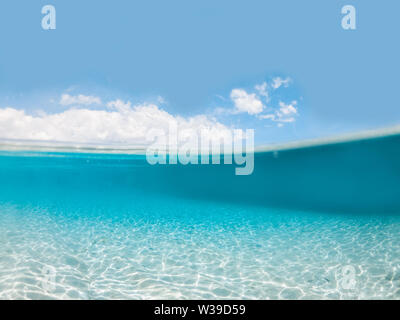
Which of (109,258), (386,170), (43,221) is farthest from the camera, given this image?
(386,170)

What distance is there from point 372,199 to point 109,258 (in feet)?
63.6

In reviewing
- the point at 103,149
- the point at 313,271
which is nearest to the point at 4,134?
the point at 103,149

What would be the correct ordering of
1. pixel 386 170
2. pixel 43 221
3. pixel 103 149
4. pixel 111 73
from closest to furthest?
1. pixel 43 221
2. pixel 386 170
3. pixel 111 73
4. pixel 103 149

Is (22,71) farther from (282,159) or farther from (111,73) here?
(282,159)

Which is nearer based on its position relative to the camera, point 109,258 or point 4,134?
point 109,258

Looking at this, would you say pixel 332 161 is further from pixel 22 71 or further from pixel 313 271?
pixel 22 71

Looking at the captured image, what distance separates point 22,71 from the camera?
1811cm

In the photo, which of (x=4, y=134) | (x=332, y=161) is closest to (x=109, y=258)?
(x=4, y=134)

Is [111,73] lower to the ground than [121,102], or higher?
higher

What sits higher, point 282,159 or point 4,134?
point 4,134

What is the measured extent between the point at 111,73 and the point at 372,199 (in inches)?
882

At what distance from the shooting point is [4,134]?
1822cm

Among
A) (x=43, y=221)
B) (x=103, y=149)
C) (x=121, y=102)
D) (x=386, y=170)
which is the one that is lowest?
(x=43, y=221)

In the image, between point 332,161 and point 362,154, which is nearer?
point 362,154
